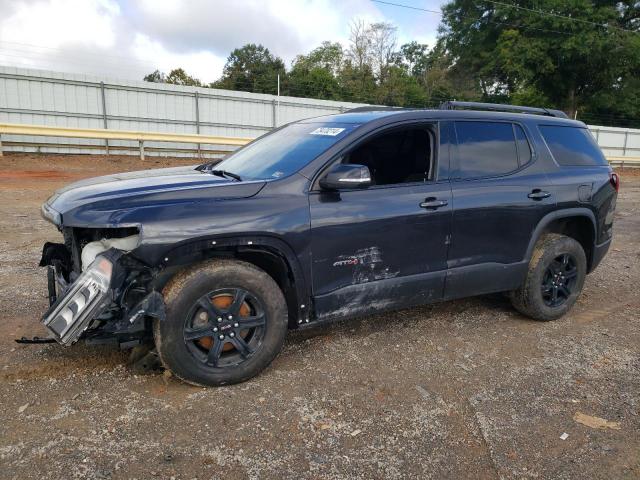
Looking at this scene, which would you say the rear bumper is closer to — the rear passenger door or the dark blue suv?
the dark blue suv

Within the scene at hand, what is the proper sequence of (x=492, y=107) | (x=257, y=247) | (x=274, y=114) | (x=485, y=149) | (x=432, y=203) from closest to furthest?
1. (x=257, y=247)
2. (x=432, y=203)
3. (x=485, y=149)
4. (x=492, y=107)
5. (x=274, y=114)

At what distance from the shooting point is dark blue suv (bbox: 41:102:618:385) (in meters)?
2.94

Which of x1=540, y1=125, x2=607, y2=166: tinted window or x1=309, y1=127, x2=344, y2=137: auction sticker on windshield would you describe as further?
x1=540, y1=125, x2=607, y2=166: tinted window

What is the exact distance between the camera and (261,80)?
6006cm

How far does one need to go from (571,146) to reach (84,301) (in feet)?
14.0

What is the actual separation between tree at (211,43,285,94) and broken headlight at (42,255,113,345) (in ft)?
181

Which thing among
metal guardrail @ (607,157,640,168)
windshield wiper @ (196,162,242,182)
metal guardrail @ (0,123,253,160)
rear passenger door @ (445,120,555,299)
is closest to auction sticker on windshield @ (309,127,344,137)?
Result: windshield wiper @ (196,162,242,182)

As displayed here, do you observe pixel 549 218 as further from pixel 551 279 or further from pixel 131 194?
pixel 131 194

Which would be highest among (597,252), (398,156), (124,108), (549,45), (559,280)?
(549,45)

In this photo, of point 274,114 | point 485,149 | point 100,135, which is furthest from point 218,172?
point 274,114

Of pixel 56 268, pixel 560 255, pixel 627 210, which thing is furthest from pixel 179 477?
pixel 627 210

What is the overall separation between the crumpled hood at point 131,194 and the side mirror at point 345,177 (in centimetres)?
Result: 43

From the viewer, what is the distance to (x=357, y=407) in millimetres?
3031

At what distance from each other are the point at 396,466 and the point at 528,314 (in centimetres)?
254
